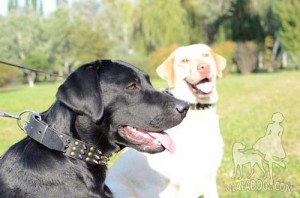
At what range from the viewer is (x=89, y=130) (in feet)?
9.78

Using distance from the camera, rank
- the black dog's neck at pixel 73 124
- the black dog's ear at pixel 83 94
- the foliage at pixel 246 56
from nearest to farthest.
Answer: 1. the black dog's ear at pixel 83 94
2. the black dog's neck at pixel 73 124
3. the foliage at pixel 246 56

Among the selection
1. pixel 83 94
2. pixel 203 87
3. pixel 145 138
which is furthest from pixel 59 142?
pixel 203 87

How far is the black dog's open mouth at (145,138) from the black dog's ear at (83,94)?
33cm

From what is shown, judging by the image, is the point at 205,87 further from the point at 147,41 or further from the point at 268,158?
the point at 147,41

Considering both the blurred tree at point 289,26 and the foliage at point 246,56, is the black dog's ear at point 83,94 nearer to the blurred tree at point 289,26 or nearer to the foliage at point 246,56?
the blurred tree at point 289,26

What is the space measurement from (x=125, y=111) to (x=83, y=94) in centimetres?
38

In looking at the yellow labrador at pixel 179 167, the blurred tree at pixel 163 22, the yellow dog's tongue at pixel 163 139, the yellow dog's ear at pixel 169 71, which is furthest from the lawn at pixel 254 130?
the blurred tree at pixel 163 22

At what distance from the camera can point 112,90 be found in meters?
3.05

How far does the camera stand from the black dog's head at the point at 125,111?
2973 millimetres

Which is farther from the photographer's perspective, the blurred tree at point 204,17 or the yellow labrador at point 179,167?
the blurred tree at point 204,17

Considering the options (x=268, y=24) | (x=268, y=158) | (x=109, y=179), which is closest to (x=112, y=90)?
(x=109, y=179)

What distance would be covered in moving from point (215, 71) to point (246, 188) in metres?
1.52

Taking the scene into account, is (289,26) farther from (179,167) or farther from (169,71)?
(179,167)

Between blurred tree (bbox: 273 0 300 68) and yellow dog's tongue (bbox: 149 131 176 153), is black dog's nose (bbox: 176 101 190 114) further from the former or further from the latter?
blurred tree (bbox: 273 0 300 68)
